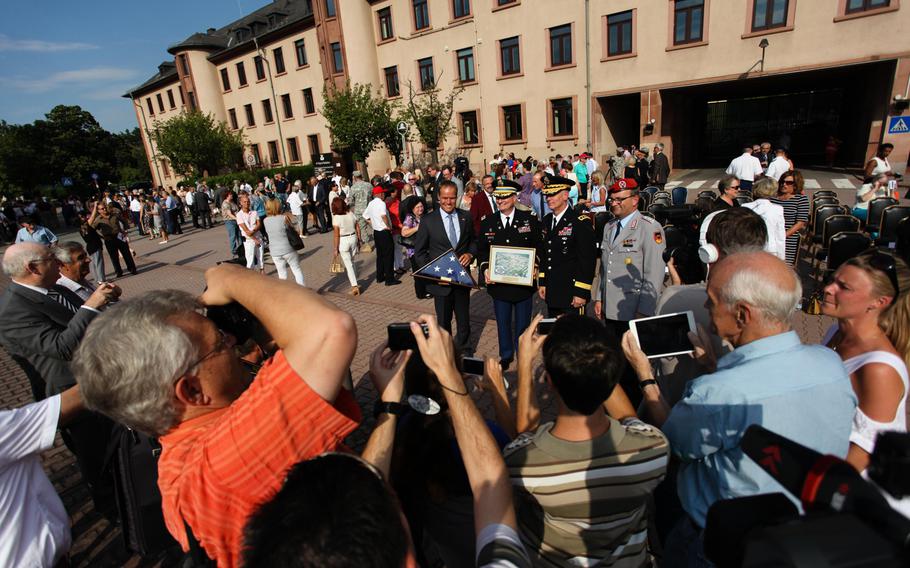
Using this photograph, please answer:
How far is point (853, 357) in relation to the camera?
196 centimetres

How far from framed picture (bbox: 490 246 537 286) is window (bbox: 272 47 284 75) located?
38289 mm

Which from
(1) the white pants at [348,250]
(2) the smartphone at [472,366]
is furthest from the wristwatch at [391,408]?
(1) the white pants at [348,250]

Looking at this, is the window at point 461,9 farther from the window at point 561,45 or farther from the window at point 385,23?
the window at point 561,45

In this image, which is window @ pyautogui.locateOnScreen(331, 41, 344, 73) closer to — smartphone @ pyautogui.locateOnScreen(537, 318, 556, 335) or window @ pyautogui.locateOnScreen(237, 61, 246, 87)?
window @ pyautogui.locateOnScreen(237, 61, 246, 87)

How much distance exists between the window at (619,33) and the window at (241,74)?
31.5m

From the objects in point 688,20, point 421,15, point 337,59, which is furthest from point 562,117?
point 337,59

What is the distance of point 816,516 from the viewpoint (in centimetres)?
62

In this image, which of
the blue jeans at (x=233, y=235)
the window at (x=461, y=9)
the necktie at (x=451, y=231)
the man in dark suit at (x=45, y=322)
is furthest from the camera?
the window at (x=461, y=9)

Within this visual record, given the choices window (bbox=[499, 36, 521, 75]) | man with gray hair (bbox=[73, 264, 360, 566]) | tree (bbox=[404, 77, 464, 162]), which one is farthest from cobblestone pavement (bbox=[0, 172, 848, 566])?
window (bbox=[499, 36, 521, 75])

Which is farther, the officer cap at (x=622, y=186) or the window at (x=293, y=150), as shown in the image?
the window at (x=293, y=150)

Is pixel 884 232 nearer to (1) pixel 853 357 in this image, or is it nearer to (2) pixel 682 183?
(1) pixel 853 357

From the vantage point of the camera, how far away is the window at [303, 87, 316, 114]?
35312 millimetres

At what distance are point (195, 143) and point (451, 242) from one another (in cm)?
3768

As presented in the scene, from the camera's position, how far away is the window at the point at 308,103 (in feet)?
116
